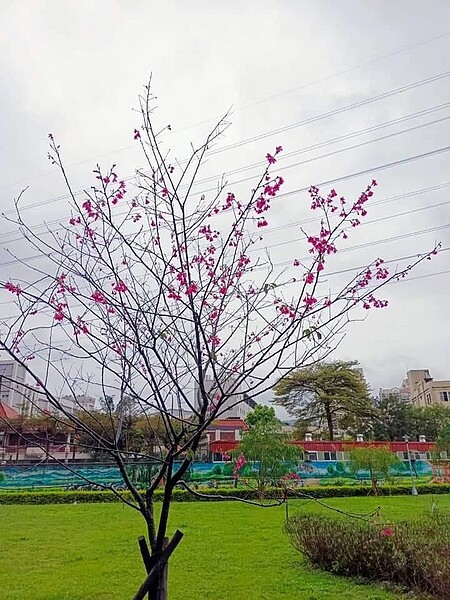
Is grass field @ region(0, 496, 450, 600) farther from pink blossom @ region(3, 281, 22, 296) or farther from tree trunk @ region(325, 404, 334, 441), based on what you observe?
tree trunk @ region(325, 404, 334, 441)

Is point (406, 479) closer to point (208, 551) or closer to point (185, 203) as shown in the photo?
point (208, 551)

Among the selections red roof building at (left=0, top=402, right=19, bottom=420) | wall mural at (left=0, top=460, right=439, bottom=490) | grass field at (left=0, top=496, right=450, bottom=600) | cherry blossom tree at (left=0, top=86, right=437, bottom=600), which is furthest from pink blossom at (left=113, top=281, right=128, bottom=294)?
wall mural at (left=0, top=460, right=439, bottom=490)

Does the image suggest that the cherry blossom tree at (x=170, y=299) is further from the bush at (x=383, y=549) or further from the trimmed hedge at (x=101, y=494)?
the trimmed hedge at (x=101, y=494)

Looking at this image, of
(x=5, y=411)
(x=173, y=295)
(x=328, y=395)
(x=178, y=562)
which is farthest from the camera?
(x=328, y=395)

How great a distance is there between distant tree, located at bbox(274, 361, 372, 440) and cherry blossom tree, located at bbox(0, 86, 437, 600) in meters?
18.2

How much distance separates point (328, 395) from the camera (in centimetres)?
2034

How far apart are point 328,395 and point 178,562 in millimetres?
16063

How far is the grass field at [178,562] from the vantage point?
394cm

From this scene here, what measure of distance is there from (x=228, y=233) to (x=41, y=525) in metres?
7.29

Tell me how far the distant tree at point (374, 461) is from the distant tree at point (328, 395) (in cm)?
694

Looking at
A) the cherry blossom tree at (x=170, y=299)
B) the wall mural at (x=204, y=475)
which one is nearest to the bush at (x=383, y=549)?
the cherry blossom tree at (x=170, y=299)

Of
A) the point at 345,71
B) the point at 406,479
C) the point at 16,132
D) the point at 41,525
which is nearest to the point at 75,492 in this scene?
the point at 41,525

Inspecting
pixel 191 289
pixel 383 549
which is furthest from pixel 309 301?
pixel 383 549

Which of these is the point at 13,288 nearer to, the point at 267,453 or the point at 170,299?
the point at 170,299
